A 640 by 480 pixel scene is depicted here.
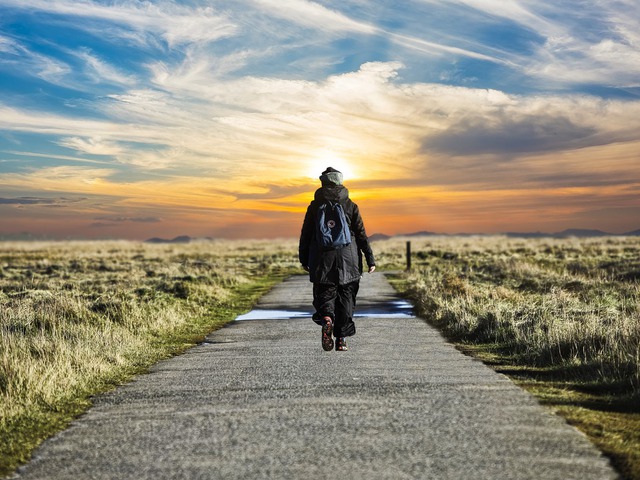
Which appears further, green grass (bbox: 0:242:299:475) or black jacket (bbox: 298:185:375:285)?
black jacket (bbox: 298:185:375:285)

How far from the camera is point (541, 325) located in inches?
565

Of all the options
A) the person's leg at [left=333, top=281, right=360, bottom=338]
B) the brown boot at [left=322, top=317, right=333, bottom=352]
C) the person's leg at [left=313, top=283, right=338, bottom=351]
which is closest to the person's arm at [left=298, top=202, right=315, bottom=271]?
the person's leg at [left=313, top=283, right=338, bottom=351]

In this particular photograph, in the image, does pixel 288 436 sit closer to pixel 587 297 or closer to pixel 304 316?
pixel 304 316

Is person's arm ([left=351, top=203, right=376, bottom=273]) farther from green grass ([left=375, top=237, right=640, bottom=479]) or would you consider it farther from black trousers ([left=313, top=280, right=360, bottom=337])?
green grass ([left=375, top=237, right=640, bottom=479])

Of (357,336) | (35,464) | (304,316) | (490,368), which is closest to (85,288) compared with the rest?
(304,316)

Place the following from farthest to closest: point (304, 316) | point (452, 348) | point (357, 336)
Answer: point (304, 316) < point (357, 336) < point (452, 348)

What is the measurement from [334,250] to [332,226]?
40 centimetres

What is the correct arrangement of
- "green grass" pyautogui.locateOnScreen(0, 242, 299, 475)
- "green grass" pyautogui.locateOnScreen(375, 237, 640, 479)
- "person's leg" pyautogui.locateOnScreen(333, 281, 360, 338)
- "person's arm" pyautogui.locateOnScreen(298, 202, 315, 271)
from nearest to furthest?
"green grass" pyautogui.locateOnScreen(375, 237, 640, 479), "green grass" pyautogui.locateOnScreen(0, 242, 299, 475), "person's arm" pyautogui.locateOnScreen(298, 202, 315, 271), "person's leg" pyautogui.locateOnScreen(333, 281, 360, 338)

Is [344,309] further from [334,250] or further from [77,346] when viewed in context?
[77,346]

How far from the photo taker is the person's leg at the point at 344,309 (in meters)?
10.9

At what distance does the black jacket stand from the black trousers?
0.68ft

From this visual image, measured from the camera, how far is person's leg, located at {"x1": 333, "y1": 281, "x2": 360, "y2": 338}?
1087 centimetres

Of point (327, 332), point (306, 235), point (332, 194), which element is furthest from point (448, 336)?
point (332, 194)

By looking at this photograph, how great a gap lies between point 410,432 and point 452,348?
20.7 ft
